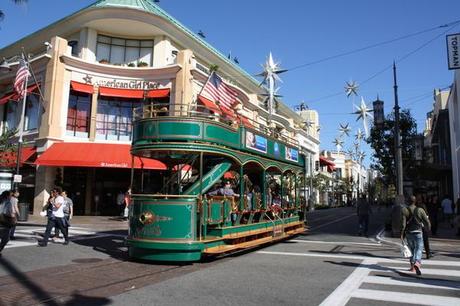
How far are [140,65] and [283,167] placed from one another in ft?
53.5

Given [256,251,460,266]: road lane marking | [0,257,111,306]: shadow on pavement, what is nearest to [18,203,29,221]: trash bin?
[256,251,460,266]: road lane marking

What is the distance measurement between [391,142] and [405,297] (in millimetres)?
27549

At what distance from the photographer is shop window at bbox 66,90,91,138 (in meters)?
27.9

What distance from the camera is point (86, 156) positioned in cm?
2511

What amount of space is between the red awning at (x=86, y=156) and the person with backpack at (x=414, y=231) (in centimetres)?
1621

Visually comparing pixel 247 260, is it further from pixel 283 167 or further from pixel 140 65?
pixel 140 65

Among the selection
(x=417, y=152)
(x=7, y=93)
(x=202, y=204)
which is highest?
(x=7, y=93)

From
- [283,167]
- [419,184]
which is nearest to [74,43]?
[283,167]

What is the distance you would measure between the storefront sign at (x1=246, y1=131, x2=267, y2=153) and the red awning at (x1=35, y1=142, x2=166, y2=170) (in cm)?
1064

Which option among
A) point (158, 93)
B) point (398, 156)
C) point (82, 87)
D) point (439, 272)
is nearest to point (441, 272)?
point (439, 272)

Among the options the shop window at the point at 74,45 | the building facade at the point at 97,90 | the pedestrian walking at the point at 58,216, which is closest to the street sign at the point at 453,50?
the building facade at the point at 97,90

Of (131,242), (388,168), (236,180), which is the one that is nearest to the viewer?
(131,242)

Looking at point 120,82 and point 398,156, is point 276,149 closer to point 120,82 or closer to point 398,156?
point 398,156

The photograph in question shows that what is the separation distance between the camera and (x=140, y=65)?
2941cm
